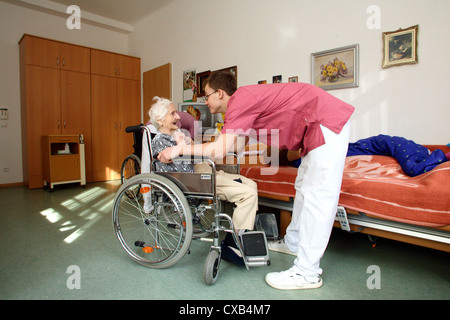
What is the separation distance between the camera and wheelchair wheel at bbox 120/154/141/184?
331 cm

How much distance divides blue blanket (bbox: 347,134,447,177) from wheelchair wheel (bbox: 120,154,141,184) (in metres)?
2.31

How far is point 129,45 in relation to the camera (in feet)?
18.5

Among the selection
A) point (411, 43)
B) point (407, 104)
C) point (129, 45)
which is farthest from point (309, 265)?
→ point (129, 45)

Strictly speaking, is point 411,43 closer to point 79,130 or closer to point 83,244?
point 83,244

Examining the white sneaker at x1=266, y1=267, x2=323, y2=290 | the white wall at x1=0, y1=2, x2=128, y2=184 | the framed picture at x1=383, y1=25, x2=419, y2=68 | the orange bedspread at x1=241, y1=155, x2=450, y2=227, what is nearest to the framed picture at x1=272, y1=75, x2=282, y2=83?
the framed picture at x1=383, y1=25, x2=419, y2=68

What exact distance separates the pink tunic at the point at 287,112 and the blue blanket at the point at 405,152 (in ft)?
2.35

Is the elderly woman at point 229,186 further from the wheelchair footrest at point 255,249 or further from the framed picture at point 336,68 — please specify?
the framed picture at point 336,68

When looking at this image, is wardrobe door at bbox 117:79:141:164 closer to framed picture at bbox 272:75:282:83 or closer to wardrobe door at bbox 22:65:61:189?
wardrobe door at bbox 22:65:61:189

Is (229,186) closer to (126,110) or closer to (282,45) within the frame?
(282,45)

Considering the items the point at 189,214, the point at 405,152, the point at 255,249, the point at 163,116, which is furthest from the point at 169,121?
the point at 405,152

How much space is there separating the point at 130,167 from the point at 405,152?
301 cm

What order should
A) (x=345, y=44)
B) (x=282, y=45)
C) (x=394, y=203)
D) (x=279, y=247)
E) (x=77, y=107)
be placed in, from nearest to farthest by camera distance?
(x=394, y=203)
(x=279, y=247)
(x=345, y=44)
(x=282, y=45)
(x=77, y=107)

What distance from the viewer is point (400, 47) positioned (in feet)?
7.38

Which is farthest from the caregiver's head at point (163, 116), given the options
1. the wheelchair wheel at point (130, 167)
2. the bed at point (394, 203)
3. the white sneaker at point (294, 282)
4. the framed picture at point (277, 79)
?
the framed picture at point (277, 79)
